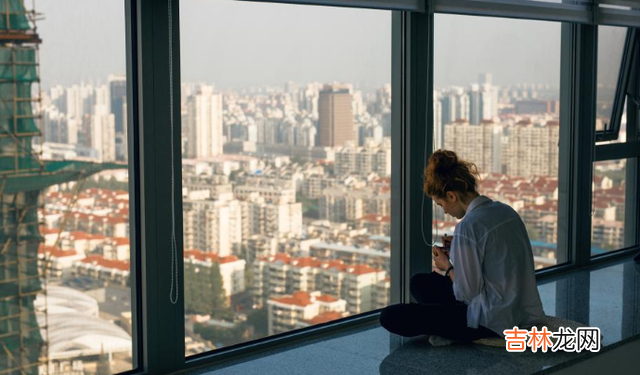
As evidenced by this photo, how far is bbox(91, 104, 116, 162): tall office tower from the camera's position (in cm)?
297

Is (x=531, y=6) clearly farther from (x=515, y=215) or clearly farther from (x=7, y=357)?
(x=7, y=357)

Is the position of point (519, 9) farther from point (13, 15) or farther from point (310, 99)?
point (13, 15)

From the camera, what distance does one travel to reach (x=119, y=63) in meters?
3.03

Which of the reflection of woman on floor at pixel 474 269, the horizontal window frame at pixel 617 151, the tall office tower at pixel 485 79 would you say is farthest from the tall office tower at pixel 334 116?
the horizontal window frame at pixel 617 151

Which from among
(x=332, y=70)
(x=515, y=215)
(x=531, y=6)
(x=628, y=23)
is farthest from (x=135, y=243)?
(x=628, y=23)

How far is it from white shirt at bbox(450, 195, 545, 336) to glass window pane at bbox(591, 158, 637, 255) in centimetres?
219

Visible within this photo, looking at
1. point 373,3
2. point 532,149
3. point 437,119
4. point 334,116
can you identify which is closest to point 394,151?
point 437,119

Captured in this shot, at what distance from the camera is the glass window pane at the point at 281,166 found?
330 cm

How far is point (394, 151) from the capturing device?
162 inches

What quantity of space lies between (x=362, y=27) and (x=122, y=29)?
4.08ft

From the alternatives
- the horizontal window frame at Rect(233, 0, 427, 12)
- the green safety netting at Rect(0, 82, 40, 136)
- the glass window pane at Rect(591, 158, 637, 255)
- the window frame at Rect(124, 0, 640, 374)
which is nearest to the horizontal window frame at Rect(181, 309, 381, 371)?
the window frame at Rect(124, 0, 640, 374)

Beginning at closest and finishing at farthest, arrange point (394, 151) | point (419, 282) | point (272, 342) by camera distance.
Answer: point (272, 342), point (419, 282), point (394, 151)

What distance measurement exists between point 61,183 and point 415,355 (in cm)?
153

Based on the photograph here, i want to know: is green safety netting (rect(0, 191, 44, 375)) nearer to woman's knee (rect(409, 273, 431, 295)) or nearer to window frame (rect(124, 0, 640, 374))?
window frame (rect(124, 0, 640, 374))
